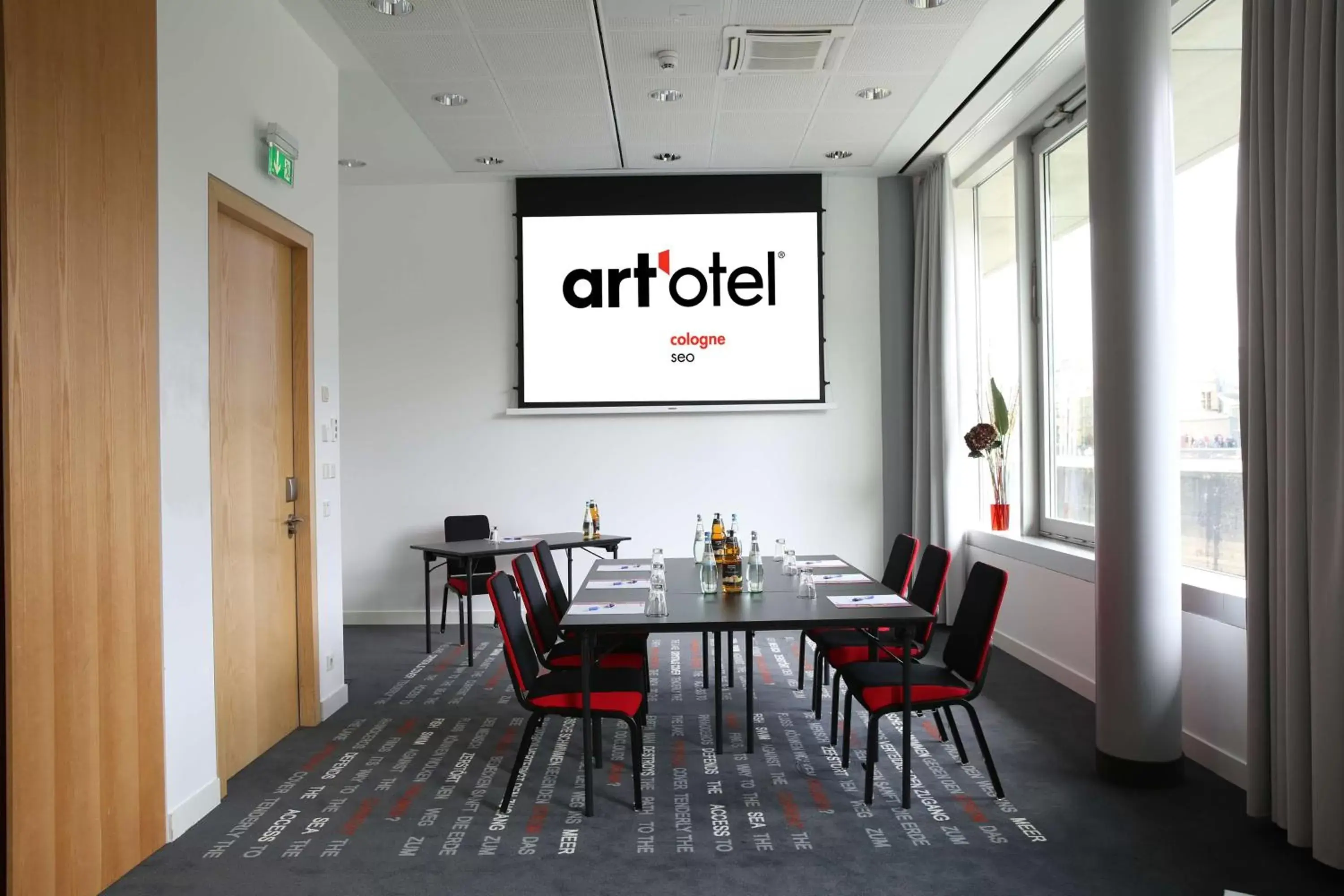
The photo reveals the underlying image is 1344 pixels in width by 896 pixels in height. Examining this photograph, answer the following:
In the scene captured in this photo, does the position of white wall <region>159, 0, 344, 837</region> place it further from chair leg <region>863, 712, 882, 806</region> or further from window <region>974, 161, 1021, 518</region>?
window <region>974, 161, 1021, 518</region>

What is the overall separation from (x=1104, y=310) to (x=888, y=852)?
7.49 ft

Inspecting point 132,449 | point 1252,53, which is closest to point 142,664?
point 132,449

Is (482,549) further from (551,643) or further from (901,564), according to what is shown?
(901,564)

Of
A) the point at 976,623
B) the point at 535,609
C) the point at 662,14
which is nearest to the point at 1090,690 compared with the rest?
the point at 976,623

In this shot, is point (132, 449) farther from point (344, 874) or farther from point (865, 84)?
point (865, 84)

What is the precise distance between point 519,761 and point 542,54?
3.54 meters

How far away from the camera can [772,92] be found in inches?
213

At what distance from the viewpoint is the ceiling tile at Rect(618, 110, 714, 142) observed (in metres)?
5.78

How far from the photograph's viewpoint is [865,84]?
5305 mm

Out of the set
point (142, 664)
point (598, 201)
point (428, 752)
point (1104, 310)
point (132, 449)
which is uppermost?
point (598, 201)

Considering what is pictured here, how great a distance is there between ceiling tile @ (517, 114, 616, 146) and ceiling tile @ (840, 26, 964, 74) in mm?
1652

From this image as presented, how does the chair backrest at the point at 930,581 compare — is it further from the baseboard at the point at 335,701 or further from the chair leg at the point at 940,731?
the baseboard at the point at 335,701

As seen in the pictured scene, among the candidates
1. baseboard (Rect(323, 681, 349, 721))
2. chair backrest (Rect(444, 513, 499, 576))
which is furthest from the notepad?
chair backrest (Rect(444, 513, 499, 576))

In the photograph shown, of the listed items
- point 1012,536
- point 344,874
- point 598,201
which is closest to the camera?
point 344,874
